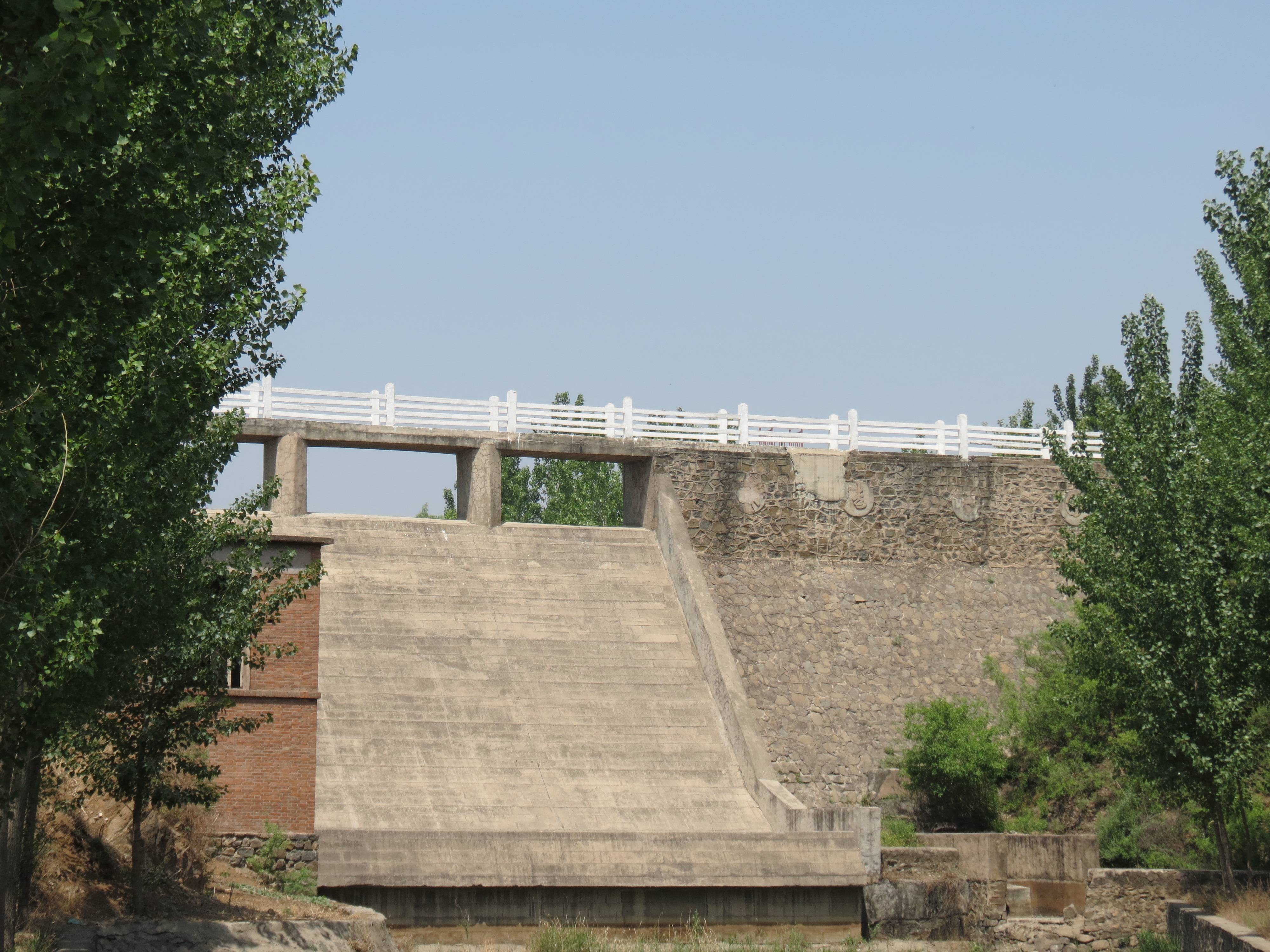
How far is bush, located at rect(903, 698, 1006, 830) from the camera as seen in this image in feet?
75.7

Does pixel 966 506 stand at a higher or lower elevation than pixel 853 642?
higher

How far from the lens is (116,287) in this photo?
8.16m

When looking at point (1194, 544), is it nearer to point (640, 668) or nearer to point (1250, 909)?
point (1250, 909)

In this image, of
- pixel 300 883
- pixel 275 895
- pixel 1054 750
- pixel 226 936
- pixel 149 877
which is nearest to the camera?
pixel 226 936

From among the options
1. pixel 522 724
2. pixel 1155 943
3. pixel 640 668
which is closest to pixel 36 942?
pixel 522 724

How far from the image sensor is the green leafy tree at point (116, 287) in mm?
6738

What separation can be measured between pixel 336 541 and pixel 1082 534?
45.9 feet

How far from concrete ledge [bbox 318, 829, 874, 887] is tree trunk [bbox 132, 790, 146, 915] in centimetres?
308

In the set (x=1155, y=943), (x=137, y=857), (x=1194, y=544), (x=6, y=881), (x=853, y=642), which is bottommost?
(x=1155, y=943)

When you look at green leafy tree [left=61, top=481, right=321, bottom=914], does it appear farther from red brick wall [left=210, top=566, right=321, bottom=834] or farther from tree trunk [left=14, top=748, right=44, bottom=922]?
red brick wall [left=210, top=566, right=321, bottom=834]

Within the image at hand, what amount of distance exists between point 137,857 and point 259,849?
343cm

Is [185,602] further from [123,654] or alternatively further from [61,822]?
[61,822]

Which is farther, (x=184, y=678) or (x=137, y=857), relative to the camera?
(x=137, y=857)

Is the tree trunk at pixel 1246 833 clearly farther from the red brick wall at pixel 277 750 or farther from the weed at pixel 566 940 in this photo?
the red brick wall at pixel 277 750
